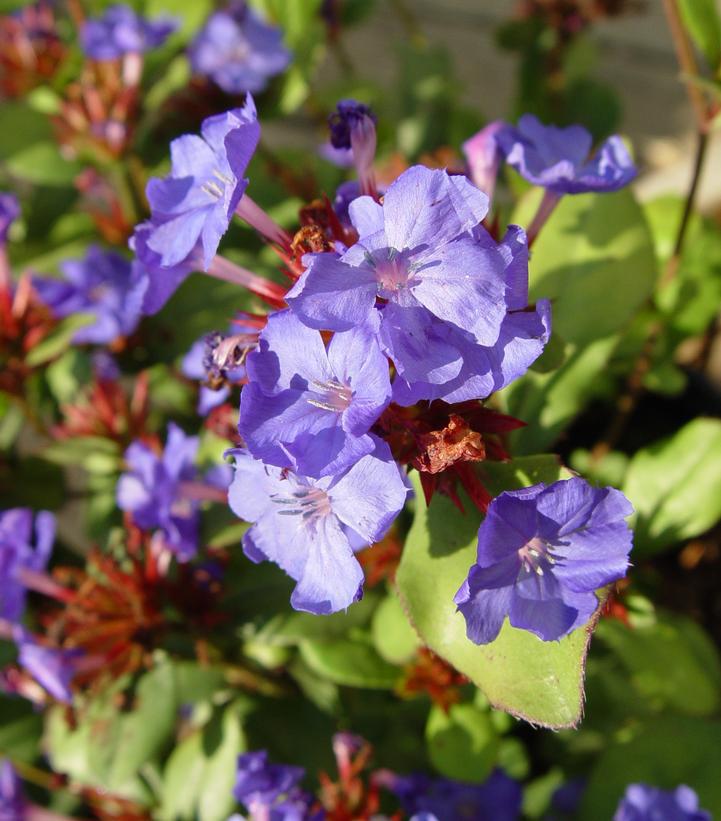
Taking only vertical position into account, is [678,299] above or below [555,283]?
below

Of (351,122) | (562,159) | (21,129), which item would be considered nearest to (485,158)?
(562,159)

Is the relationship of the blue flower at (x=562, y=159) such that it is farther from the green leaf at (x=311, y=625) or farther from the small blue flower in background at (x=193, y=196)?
the green leaf at (x=311, y=625)

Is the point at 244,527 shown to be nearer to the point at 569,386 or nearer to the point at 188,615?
the point at 188,615

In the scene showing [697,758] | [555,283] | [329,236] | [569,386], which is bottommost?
[697,758]

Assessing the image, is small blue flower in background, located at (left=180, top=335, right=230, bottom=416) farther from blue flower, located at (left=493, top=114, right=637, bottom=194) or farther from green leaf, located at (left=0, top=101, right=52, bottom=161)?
green leaf, located at (left=0, top=101, right=52, bottom=161)

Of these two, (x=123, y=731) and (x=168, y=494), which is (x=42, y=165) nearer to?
(x=168, y=494)

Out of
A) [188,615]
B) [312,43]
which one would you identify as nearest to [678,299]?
[312,43]
